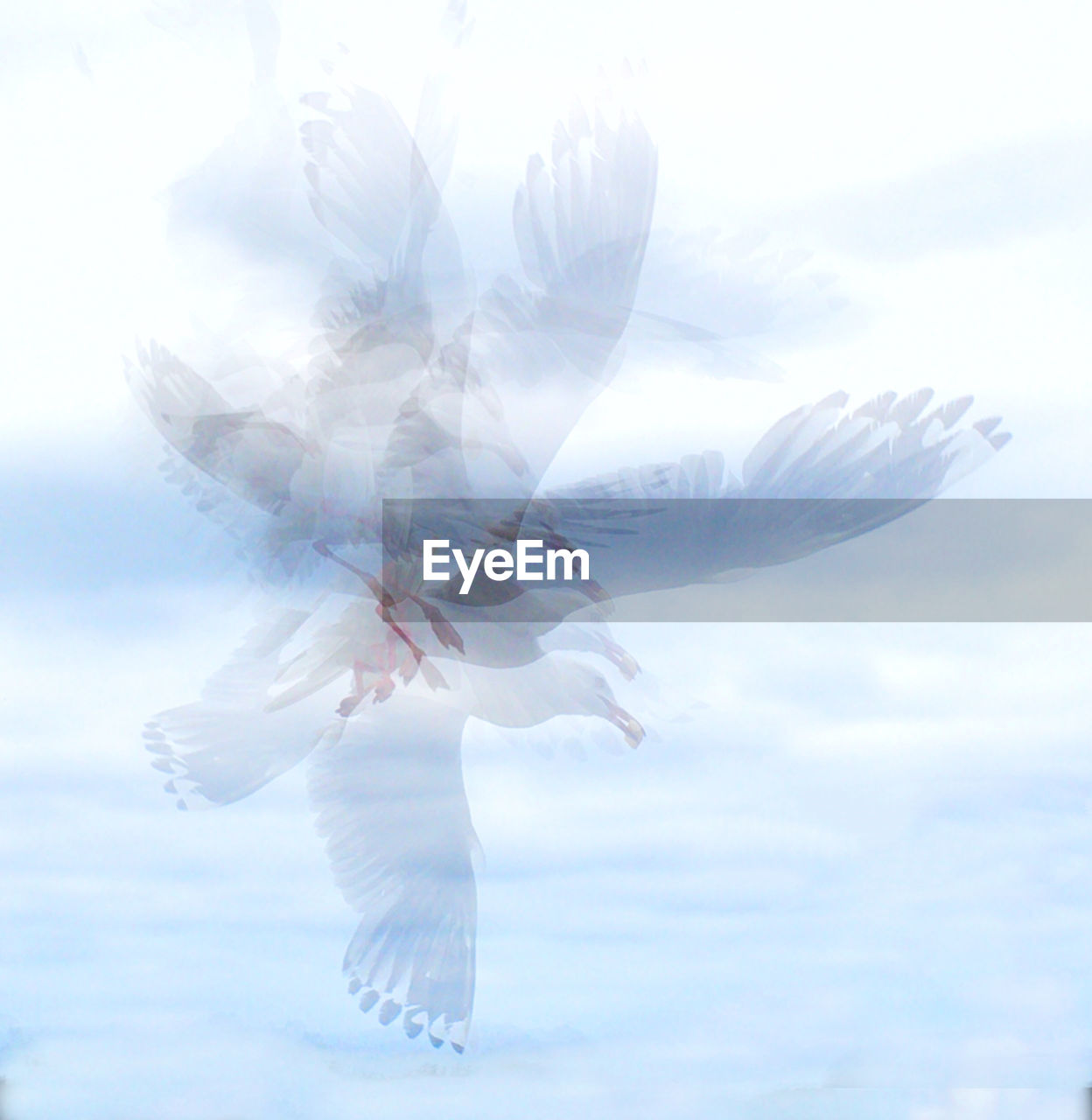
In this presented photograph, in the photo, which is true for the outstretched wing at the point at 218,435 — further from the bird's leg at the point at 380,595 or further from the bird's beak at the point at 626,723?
the bird's beak at the point at 626,723

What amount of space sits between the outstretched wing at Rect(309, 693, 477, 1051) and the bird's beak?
641 mm

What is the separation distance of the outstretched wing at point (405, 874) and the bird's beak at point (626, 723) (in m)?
0.64

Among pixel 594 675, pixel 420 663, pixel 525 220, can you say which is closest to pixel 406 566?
pixel 420 663

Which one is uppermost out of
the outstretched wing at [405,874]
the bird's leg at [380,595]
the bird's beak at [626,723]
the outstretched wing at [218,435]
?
the outstretched wing at [218,435]

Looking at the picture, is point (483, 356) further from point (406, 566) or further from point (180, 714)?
point (180, 714)

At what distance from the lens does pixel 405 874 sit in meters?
6.97

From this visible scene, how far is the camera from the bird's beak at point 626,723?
23.0 ft

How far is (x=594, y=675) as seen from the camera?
713cm

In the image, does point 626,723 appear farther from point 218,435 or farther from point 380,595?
point 218,435

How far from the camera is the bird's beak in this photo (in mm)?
7020

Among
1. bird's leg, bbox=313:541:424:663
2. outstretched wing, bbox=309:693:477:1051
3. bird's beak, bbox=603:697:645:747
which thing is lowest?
→ outstretched wing, bbox=309:693:477:1051

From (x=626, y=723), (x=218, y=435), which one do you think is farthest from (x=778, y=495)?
(x=218, y=435)

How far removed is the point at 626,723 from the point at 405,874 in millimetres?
1020

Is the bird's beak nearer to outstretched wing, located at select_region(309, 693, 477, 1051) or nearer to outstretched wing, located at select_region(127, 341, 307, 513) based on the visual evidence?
outstretched wing, located at select_region(309, 693, 477, 1051)
